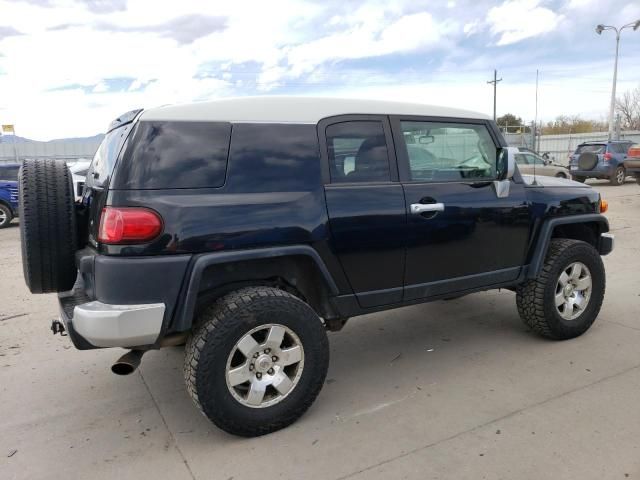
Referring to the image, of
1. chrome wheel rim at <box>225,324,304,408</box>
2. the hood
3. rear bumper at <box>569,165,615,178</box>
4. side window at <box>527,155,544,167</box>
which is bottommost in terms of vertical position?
chrome wheel rim at <box>225,324,304,408</box>

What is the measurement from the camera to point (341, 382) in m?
3.69

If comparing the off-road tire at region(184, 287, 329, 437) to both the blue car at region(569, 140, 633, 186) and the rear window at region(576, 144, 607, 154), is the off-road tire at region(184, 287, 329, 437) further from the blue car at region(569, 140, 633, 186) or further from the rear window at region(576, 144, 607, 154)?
the rear window at region(576, 144, 607, 154)

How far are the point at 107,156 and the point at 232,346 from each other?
136 cm

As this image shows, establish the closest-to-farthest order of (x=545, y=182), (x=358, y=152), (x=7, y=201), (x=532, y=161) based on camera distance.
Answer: (x=358, y=152) < (x=545, y=182) < (x=7, y=201) < (x=532, y=161)

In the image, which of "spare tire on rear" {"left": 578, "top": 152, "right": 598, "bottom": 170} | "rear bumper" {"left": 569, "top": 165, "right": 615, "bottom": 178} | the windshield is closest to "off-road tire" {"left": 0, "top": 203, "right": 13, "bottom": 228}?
the windshield

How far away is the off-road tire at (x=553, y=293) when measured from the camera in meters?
4.07

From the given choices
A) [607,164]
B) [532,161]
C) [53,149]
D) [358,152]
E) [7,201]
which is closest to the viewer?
[358,152]

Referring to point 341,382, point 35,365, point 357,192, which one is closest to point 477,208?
point 357,192

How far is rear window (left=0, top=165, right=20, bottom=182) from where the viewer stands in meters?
12.6

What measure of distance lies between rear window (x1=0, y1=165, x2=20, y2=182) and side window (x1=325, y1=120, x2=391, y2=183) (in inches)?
472

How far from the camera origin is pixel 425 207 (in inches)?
134

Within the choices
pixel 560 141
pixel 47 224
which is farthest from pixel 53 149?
pixel 560 141

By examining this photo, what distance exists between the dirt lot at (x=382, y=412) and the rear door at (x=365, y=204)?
773 mm

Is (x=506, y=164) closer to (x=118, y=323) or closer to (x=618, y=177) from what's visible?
(x=118, y=323)
